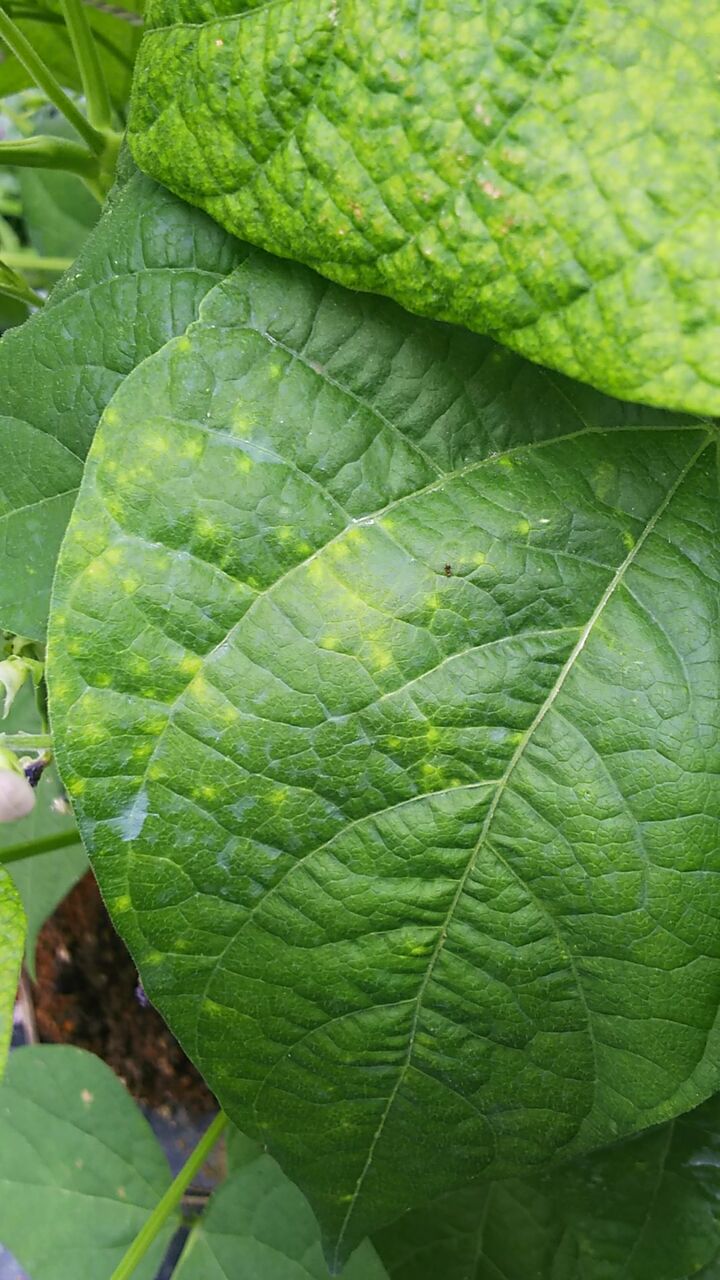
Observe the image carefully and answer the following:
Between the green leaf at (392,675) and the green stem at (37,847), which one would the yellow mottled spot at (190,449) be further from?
the green stem at (37,847)

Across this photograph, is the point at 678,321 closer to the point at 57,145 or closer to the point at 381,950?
the point at 381,950

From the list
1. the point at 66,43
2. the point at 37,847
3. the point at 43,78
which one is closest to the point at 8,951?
the point at 37,847

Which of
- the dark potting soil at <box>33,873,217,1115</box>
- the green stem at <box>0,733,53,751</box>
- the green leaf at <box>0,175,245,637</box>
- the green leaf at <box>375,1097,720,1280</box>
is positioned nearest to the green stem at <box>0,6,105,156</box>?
the green leaf at <box>0,175,245,637</box>

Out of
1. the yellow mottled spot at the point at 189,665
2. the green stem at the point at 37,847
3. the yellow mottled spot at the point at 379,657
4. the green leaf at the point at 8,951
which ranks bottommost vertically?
the green stem at the point at 37,847

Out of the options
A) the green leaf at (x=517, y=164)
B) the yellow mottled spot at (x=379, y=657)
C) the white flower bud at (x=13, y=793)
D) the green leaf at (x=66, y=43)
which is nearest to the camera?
the green leaf at (x=517, y=164)

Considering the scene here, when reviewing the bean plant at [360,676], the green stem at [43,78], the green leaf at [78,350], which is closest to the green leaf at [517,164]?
the bean plant at [360,676]

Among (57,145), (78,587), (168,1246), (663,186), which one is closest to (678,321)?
(663,186)

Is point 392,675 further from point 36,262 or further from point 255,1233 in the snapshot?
point 36,262
